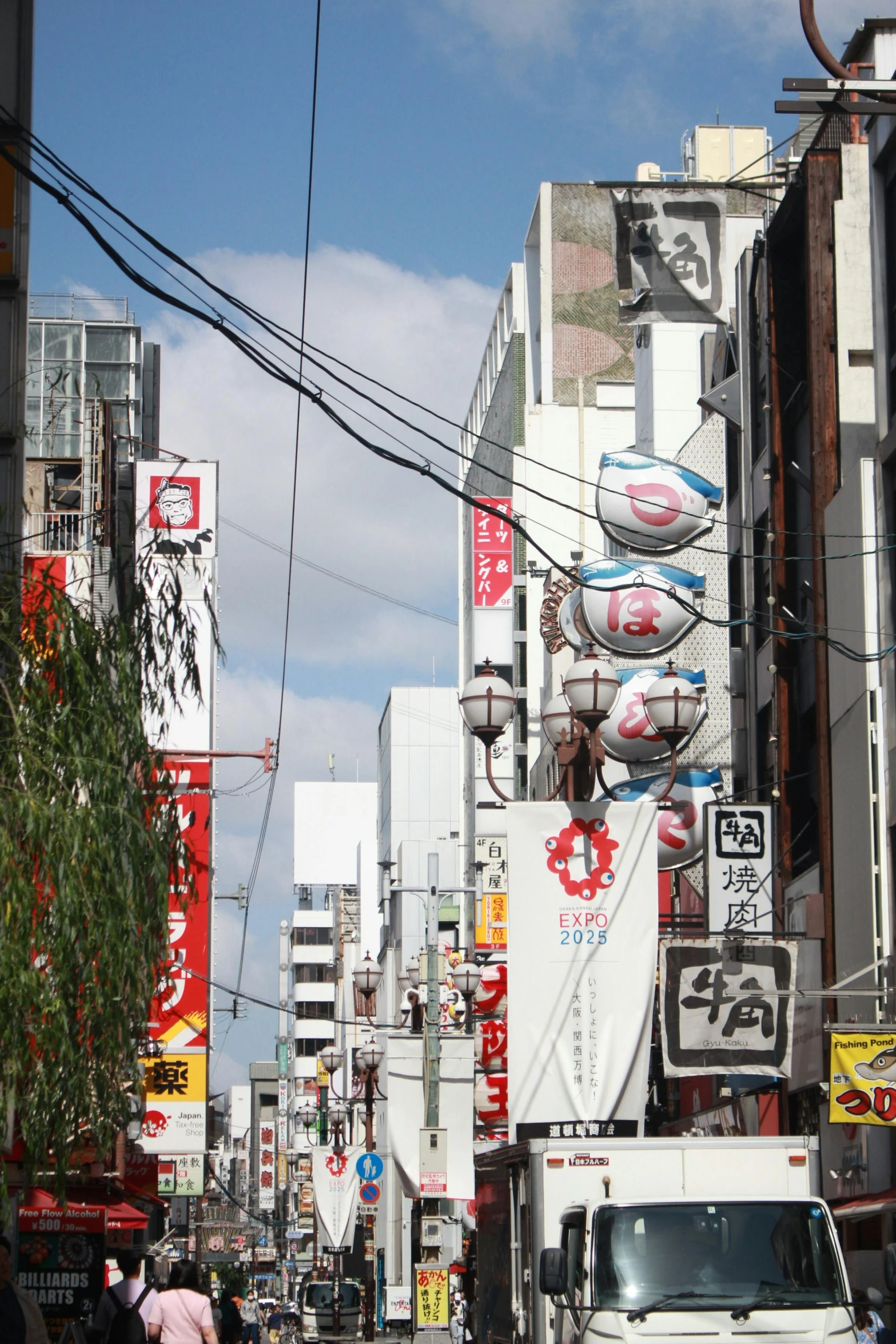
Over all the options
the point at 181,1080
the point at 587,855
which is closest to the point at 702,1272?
Answer: the point at 587,855

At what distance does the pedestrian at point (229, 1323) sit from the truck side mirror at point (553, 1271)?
17.2 m

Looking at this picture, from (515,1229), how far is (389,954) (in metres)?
82.6

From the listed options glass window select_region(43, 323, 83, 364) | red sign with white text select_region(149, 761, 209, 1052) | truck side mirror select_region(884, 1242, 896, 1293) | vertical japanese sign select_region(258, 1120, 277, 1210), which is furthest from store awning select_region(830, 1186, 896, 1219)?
vertical japanese sign select_region(258, 1120, 277, 1210)

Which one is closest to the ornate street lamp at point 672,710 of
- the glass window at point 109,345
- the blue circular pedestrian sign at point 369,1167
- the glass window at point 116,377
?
the blue circular pedestrian sign at point 369,1167

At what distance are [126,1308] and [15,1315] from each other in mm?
4879

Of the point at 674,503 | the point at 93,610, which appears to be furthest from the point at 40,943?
the point at 674,503

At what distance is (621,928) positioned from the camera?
57.9 feet

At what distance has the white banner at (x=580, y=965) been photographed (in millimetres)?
17234

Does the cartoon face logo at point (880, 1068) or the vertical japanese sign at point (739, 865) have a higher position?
the vertical japanese sign at point (739, 865)

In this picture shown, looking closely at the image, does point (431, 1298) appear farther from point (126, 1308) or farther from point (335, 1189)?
point (126, 1308)

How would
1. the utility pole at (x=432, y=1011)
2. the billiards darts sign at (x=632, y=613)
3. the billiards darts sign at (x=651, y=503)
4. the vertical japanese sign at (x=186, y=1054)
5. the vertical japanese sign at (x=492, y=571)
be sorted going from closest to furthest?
the utility pole at (x=432, y=1011) < the billiards darts sign at (x=632, y=613) < the billiards darts sign at (x=651, y=503) < the vertical japanese sign at (x=186, y=1054) < the vertical japanese sign at (x=492, y=571)

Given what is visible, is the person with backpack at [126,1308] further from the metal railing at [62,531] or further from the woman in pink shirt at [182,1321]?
the metal railing at [62,531]

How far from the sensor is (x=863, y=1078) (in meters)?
18.7

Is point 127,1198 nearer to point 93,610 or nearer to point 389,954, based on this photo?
point 93,610
